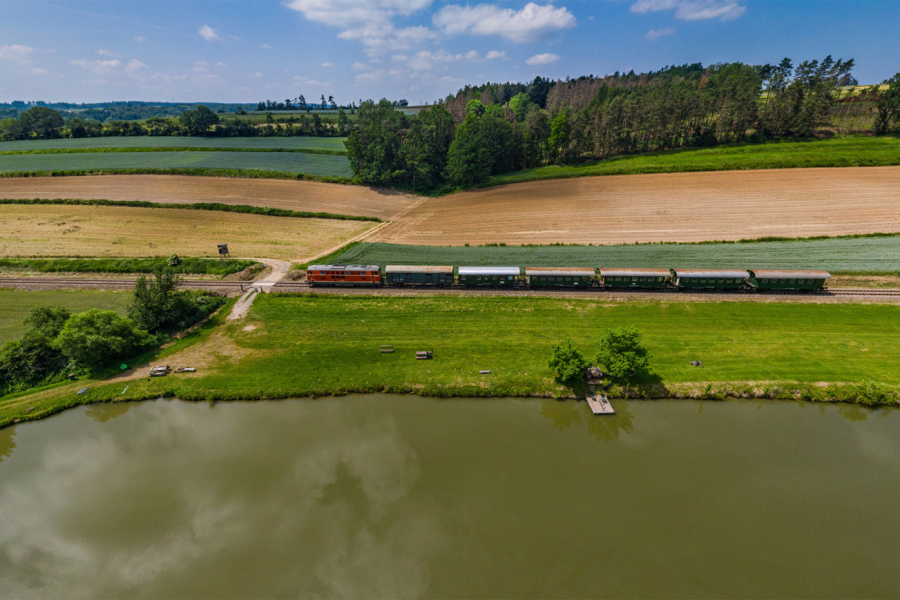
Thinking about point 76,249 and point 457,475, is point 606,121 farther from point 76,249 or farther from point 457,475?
point 76,249

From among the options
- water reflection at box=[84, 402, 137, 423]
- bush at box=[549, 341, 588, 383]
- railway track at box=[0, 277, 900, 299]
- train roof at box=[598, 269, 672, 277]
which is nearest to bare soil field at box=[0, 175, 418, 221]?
railway track at box=[0, 277, 900, 299]

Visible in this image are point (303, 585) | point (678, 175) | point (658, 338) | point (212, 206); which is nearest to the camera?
point (303, 585)

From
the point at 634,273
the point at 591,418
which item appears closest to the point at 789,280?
the point at 634,273

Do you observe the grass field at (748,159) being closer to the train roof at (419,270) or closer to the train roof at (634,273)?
the train roof at (634,273)

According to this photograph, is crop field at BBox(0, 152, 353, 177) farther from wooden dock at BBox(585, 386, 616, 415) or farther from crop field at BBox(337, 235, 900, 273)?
wooden dock at BBox(585, 386, 616, 415)

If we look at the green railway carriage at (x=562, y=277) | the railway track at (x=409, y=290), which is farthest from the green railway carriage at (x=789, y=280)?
the green railway carriage at (x=562, y=277)

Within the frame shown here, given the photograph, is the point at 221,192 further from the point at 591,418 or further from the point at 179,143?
the point at 591,418

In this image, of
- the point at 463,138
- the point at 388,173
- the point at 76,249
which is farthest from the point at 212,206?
the point at 463,138
